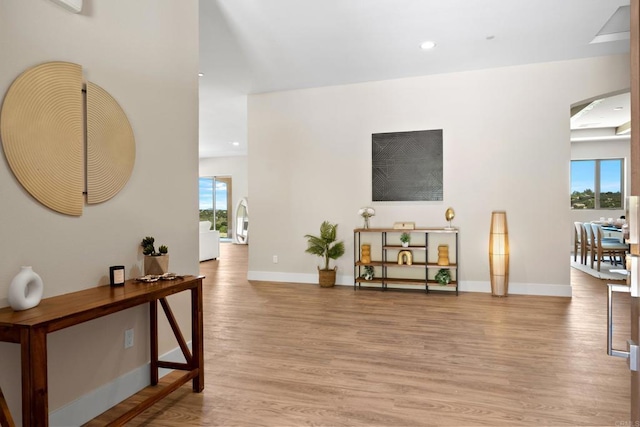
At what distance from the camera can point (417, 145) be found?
17.9 feet

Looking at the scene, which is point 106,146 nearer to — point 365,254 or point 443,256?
point 365,254

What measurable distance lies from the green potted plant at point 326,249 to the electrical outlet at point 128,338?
3433 millimetres

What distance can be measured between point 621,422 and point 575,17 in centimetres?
362

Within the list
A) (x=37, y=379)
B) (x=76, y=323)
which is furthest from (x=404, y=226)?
(x=37, y=379)

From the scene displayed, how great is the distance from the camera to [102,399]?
85.8 inches

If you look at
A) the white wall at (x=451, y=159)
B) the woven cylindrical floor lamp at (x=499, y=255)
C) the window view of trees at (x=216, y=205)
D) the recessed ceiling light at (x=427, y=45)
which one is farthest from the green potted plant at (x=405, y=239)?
the window view of trees at (x=216, y=205)

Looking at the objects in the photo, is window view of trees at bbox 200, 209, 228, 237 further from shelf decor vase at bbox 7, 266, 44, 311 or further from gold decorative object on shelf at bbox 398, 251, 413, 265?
shelf decor vase at bbox 7, 266, 44, 311

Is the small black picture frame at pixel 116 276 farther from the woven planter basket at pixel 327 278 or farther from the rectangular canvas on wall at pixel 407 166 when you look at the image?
the rectangular canvas on wall at pixel 407 166

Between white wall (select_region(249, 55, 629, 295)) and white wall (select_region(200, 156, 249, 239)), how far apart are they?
22.8 feet

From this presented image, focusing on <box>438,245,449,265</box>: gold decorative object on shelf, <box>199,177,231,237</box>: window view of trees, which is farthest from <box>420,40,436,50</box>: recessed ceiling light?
<box>199,177,231,237</box>: window view of trees

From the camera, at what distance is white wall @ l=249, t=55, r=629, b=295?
4.98 meters

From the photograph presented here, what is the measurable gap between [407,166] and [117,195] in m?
4.06

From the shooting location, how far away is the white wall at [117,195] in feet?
5.77

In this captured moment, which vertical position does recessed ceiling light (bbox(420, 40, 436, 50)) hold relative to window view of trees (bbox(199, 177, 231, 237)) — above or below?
above
